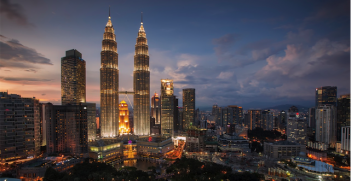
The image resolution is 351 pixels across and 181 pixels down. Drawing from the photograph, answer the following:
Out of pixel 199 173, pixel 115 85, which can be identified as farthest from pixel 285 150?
pixel 115 85

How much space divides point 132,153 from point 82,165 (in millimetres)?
17680

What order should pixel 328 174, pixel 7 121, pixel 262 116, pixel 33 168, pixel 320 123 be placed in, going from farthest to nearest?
pixel 262 116 < pixel 320 123 < pixel 7 121 < pixel 328 174 < pixel 33 168

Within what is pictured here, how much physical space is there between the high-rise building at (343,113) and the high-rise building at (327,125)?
1.78 meters

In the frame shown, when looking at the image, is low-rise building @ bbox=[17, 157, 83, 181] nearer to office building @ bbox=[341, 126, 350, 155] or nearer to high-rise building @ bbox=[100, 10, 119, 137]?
high-rise building @ bbox=[100, 10, 119, 137]

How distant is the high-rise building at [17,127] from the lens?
87.9 ft

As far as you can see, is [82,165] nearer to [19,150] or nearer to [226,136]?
[19,150]

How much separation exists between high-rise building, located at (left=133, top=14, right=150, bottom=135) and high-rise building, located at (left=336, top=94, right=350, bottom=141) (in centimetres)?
4912

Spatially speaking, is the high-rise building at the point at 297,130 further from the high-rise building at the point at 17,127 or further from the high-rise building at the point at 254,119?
the high-rise building at the point at 17,127

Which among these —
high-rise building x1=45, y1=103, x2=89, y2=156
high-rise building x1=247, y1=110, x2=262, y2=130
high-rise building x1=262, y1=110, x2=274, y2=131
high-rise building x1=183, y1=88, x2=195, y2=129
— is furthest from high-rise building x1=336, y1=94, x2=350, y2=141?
high-rise building x1=45, y1=103, x2=89, y2=156

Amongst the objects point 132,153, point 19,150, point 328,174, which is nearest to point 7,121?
point 19,150

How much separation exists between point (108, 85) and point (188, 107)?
30.5 metres

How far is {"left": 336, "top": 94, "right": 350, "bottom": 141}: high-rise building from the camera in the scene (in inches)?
1736

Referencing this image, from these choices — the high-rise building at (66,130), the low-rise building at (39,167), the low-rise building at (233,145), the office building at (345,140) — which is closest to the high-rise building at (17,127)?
the high-rise building at (66,130)

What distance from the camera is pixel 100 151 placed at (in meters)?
33.3
